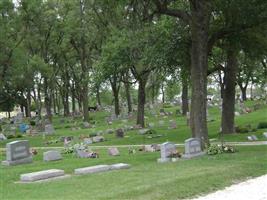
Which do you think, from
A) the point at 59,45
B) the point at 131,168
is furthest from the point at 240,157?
the point at 59,45

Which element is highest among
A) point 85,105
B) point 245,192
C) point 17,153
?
point 85,105

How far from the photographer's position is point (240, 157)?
17.5m

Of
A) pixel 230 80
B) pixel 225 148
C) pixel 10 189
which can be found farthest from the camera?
pixel 230 80

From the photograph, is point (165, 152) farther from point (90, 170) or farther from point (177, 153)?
point (90, 170)

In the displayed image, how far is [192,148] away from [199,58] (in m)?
3.59

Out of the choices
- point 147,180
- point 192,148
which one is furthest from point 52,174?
point 192,148

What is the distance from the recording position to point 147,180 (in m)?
12.7

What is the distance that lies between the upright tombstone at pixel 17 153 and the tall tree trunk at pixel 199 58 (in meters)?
6.54

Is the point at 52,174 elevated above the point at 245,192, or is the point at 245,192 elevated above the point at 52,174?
the point at 52,174

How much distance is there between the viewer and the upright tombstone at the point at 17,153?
1972cm

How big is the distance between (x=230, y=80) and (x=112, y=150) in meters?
8.98

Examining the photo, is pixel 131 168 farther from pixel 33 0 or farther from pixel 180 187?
pixel 33 0

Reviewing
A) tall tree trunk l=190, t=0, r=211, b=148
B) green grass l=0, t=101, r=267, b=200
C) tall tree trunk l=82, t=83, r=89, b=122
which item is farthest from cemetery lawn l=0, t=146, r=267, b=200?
tall tree trunk l=82, t=83, r=89, b=122

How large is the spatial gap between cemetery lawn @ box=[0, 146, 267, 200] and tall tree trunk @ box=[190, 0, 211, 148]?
6.76 feet
